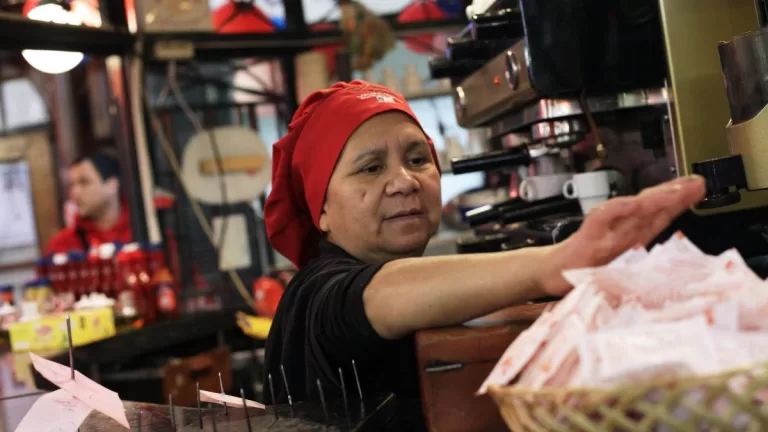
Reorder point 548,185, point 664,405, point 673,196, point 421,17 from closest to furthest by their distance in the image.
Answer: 1. point 664,405
2. point 673,196
3. point 548,185
4. point 421,17

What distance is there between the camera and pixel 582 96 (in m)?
1.40

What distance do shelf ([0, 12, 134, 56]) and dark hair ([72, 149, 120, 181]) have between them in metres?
0.56

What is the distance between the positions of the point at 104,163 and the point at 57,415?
3.64 m

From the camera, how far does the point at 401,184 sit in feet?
4.33

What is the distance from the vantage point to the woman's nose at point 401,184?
132cm

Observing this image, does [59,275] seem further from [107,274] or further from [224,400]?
[224,400]

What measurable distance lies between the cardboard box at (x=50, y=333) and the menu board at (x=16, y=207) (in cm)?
196

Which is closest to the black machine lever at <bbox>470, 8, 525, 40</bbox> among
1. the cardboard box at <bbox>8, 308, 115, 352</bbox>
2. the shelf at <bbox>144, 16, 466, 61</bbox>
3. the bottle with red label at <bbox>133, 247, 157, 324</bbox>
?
the cardboard box at <bbox>8, 308, 115, 352</bbox>

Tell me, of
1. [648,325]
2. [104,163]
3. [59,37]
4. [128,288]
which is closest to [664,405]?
[648,325]

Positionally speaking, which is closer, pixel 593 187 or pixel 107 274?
pixel 593 187

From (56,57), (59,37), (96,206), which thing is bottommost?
(96,206)

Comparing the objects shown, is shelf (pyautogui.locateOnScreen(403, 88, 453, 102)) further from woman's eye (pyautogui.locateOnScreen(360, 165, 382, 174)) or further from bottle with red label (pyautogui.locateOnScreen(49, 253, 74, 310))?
woman's eye (pyautogui.locateOnScreen(360, 165, 382, 174))

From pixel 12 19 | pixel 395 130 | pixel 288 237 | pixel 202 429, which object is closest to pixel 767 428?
pixel 202 429

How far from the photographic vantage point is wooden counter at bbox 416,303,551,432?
0.79 metres
